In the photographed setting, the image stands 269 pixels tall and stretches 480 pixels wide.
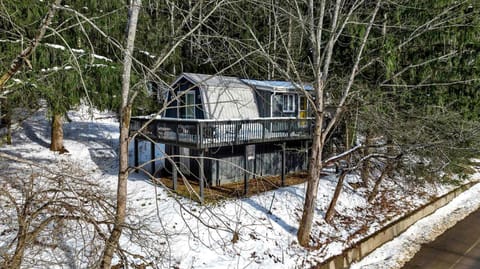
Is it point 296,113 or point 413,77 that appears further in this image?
point 296,113

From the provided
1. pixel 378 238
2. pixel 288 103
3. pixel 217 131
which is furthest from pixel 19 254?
pixel 288 103

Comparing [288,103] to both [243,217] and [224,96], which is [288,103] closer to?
[224,96]

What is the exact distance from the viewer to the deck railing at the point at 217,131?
10.3 metres

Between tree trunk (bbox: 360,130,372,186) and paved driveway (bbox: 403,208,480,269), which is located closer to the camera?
paved driveway (bbox: 403,208,480,269)

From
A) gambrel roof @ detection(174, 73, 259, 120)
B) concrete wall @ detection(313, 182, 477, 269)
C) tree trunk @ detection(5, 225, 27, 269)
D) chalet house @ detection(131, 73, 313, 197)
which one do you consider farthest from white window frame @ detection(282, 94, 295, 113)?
tree trunk @ detection(5, 225, 27, 269)

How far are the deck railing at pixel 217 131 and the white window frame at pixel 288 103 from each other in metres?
1.55

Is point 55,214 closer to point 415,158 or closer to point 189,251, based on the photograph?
point 189,251

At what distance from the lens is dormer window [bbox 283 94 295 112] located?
48.3 feet

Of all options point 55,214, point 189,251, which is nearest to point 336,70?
point 189,251

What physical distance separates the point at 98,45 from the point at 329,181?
413 inches

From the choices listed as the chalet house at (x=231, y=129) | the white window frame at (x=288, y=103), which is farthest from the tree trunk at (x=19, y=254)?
the white window frame at (x=288, y=103)

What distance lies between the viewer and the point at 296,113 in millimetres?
15258

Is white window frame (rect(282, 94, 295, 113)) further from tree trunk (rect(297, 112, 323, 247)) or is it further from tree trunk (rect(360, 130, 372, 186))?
tree trunk (rect(297, 112, 323, 247))

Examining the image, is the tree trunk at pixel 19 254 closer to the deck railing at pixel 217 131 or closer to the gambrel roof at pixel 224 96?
the deck railing at pixel 217 131
